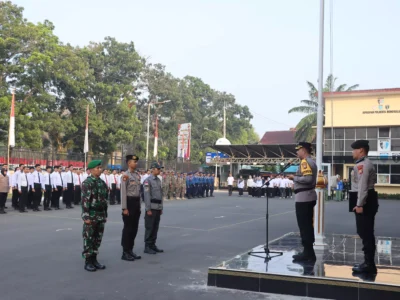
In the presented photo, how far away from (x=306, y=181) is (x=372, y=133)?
29.7 m

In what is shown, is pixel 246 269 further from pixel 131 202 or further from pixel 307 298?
pixel 131 202

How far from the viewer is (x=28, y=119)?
2855 centimetres

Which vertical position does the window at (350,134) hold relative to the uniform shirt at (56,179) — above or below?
above

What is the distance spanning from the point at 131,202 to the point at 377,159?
95.1 ft

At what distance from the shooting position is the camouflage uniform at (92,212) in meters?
6.93

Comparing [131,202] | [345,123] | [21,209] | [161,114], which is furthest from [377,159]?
[131,202]

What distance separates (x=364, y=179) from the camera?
623 cm

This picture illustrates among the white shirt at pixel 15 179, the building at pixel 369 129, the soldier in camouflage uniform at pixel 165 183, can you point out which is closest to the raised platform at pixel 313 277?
the white shirt at pixel 15 179

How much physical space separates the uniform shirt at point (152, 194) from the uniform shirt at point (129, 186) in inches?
21.5

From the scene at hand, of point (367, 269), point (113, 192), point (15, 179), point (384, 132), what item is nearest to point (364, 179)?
point (367, 269)

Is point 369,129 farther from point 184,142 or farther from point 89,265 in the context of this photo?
point 89,265

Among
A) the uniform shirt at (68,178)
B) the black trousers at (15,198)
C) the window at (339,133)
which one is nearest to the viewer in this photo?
the black trousers at (15,198)

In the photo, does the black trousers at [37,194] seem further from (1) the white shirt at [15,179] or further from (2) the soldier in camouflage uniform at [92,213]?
(2) the soldier in camouflage uniform at [92,213]

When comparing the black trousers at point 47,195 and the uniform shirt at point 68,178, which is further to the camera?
the uniform shirt at point 68,178
